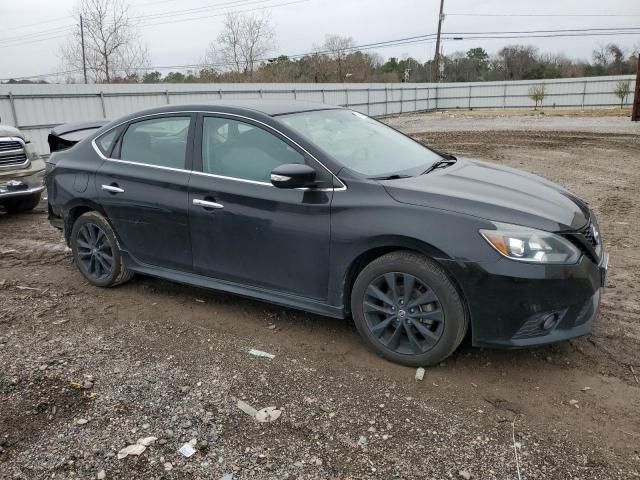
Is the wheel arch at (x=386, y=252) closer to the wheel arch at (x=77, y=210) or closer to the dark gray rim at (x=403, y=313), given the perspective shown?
the dark gray rim at (x=403, y=313)

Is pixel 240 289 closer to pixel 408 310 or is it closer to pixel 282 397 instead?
pixel 282 397

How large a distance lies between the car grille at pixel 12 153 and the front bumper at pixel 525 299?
675 cm

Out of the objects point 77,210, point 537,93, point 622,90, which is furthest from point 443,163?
point 537,93

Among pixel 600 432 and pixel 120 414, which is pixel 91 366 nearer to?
pixel 120 414

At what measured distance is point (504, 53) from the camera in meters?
73.4

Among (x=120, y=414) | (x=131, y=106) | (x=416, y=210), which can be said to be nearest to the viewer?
(x=120, y=414)

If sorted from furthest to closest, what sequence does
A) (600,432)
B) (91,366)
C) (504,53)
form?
(504,53) < (91,366) < (600,432)

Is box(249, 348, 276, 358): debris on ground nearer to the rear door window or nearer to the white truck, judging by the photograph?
the rear door window

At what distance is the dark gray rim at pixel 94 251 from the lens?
15.7 feet

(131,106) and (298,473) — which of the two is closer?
(298,473)

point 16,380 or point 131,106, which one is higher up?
point 131,106

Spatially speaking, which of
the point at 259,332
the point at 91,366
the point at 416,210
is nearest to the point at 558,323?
the point at 416,210

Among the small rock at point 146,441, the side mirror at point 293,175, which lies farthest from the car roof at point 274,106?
the small rock at point 146,441

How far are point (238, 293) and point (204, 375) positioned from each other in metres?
0.75
